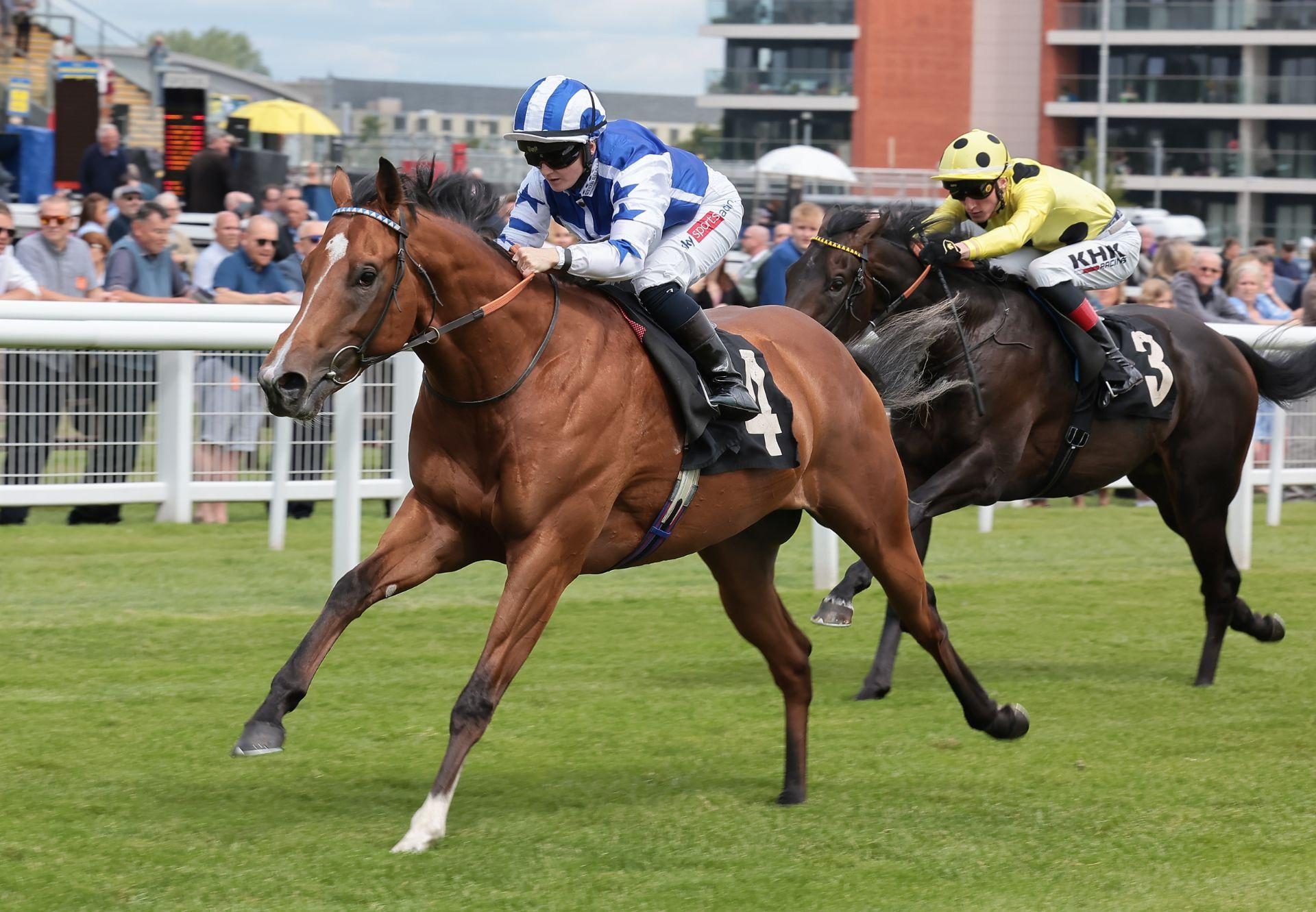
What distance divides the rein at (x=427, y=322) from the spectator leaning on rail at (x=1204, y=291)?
749cm

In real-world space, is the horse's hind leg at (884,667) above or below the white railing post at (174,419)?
below

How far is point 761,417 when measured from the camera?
4.70 m

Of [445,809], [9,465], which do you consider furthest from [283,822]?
[9,465]

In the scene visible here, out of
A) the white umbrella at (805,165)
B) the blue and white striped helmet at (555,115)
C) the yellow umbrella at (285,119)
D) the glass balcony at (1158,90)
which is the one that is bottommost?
the blue and white striped helmet at (555,115)

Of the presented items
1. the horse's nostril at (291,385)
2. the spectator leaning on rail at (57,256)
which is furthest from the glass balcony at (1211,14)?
the horse's nostril at (291,385)

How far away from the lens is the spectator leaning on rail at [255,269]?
29.9ft

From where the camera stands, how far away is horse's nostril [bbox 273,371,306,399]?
3.73 m

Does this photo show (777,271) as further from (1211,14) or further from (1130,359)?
(1211,14)

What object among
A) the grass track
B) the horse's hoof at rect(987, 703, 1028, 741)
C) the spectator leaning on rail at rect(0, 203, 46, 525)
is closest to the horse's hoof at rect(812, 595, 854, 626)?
the grass track

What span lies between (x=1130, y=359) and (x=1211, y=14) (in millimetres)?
40374

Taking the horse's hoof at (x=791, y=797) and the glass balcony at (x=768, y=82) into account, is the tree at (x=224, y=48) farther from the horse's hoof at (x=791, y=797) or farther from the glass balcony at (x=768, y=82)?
the horse's hoof at (x=791, y=797)

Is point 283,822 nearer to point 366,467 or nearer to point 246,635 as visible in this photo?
point 246,635

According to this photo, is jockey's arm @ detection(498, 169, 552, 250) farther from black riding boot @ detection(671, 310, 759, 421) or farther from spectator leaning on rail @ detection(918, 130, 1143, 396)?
spectator leaning on rail @ detection(918, 130, 1143, 396)

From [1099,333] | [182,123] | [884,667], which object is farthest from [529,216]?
[182,123]
